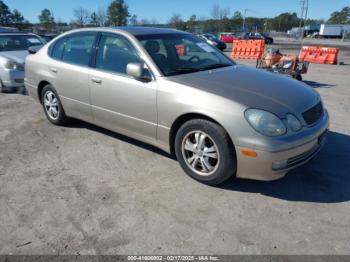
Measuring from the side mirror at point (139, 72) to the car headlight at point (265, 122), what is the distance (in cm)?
128

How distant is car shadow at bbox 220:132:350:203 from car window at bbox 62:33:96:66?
268cm

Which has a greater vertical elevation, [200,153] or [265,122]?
[265,122]

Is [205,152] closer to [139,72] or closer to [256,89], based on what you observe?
[256,89]

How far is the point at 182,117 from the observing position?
142 inches

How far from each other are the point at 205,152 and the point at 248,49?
1740 cm

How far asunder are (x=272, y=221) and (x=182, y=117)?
1.42m

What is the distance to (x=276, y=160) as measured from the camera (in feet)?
10.1

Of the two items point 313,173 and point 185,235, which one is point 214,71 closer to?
point 313,173

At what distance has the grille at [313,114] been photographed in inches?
134

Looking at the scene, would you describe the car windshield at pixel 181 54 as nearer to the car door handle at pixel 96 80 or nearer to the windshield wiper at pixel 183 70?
the windshield wiper at pixel 183 70

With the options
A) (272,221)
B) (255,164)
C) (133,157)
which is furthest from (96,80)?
(272,221)

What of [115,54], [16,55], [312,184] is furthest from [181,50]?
[16,55]

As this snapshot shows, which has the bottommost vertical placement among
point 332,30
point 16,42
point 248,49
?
point 248,49

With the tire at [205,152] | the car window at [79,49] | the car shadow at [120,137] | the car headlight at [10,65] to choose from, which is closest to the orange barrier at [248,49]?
the car headlight at [10,65]
